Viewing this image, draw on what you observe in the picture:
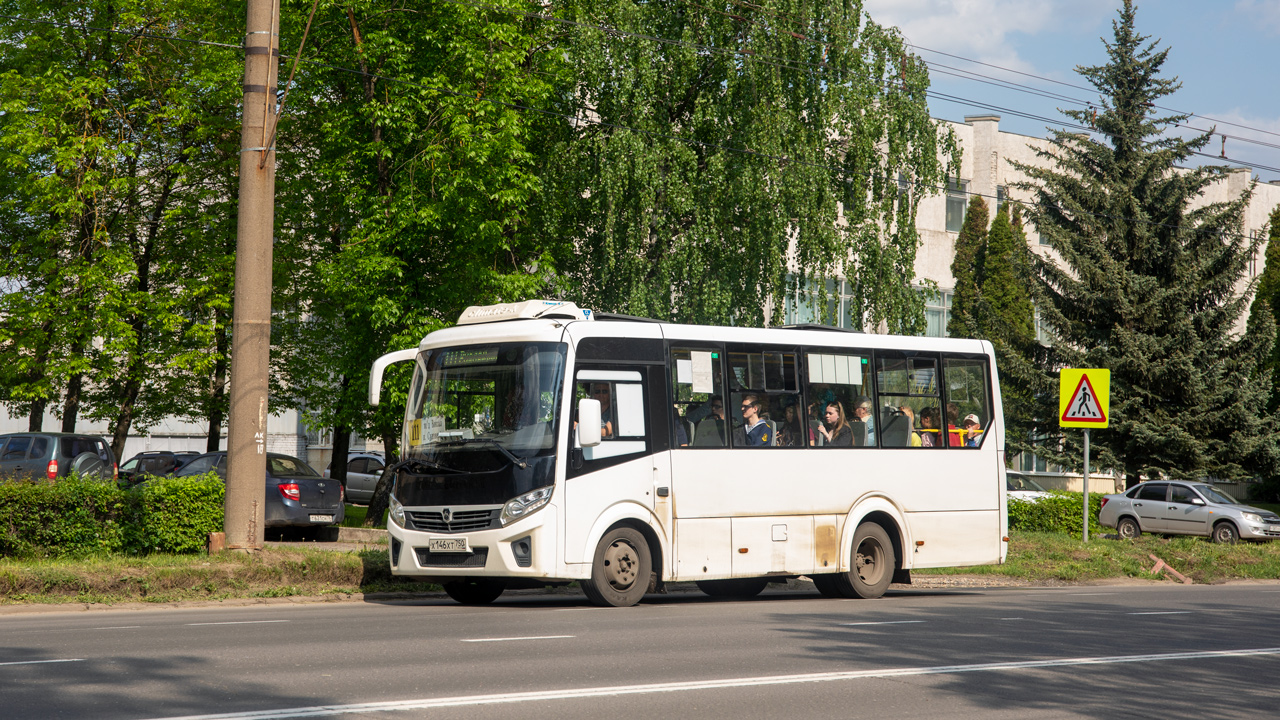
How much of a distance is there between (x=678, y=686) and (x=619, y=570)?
5695 mm

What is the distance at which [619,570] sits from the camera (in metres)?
13.5

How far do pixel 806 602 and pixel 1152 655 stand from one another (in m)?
5.37

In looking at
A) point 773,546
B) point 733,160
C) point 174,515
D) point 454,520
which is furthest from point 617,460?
point 733,160

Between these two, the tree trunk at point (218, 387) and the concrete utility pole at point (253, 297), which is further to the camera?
the tree trunk at point (218, 387)

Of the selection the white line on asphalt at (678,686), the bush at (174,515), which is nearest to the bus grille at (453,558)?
the bush at (174,515)

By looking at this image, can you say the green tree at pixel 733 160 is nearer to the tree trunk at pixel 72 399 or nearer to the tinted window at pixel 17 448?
the tinted window at pixel 17 448

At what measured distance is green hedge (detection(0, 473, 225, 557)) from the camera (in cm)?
1575

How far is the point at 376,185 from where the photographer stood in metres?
24.9

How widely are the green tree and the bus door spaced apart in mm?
10315

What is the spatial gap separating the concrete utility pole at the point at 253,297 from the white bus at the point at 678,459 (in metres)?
Answer: 2.40

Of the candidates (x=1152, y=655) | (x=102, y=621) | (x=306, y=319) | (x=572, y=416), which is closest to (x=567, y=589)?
(x=572, y=416)

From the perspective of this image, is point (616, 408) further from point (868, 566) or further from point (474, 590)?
point (868, 566)

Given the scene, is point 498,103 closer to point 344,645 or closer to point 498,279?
point 498,279

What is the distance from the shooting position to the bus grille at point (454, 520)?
508 inches
